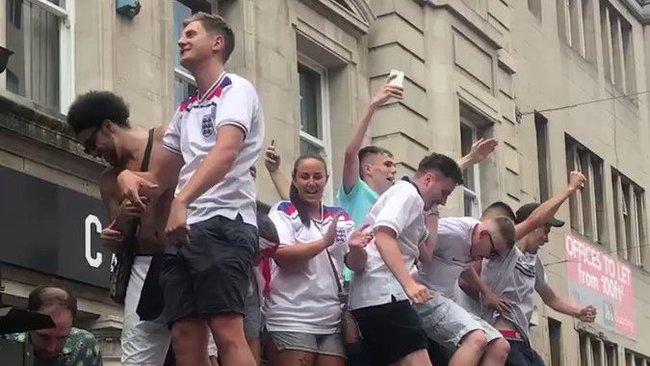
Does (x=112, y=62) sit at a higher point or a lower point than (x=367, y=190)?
higher

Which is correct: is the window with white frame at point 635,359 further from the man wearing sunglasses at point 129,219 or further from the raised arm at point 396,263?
the man wearing sunglasses at point 129,219

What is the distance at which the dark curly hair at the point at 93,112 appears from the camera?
23.0ft

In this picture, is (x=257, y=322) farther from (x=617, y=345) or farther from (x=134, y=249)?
(x=617, y=345)

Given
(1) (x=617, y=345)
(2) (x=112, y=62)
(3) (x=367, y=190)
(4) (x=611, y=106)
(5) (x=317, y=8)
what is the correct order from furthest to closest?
(4) (x=611, y=106), (1) (x=617, y=345), (5) (x=317, y=8), (2) (x=112, y=62), (3) (x=367, y=190)

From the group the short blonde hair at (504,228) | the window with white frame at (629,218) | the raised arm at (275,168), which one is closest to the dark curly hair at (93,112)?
the raised arm at (275,168)

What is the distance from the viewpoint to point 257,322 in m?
7.71

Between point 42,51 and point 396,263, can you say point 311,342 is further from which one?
point 42,51

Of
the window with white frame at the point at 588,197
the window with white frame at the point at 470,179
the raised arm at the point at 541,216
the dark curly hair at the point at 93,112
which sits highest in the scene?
the window with white frame at the point at 588,197

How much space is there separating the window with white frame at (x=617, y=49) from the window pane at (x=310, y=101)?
38.4ft

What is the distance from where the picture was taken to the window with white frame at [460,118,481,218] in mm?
20000

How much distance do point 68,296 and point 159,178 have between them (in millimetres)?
1592

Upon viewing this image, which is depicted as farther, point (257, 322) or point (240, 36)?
point (240, 36)

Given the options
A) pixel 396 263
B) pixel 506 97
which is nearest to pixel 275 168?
pixel 396 263

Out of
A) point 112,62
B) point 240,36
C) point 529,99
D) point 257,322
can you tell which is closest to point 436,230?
point 257,322
